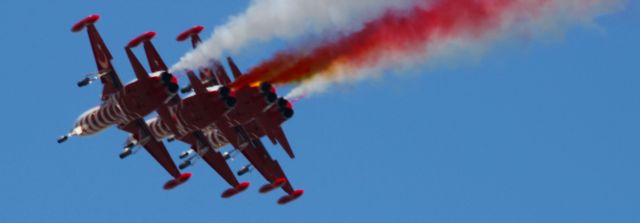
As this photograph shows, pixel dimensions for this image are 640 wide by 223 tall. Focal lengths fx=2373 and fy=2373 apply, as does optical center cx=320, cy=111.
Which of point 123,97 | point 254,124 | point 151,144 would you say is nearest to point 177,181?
point 151,144

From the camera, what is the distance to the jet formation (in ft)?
292

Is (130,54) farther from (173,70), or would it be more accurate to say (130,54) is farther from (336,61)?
(336,61)

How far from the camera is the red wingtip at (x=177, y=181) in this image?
9494 cm

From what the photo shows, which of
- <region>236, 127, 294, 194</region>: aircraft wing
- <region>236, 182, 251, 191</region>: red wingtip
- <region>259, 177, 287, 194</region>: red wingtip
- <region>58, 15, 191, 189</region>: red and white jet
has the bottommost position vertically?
<region>58, 15, 191, 189</region>: red and white jet

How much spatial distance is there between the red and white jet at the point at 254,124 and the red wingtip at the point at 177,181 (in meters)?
2.13

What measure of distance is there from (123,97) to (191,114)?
2.82 metres

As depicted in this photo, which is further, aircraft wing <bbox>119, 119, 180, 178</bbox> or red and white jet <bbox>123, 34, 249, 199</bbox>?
aircraft wing <bbox>119, 119, 180, 178</bbox>

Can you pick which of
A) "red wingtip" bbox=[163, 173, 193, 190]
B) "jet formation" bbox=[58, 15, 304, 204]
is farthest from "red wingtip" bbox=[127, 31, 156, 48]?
"red wingtip" bbox=[163, 173, 193, 190]

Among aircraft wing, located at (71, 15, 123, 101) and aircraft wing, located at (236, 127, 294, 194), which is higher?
aircraft wing, located at (236, 127, 294, 194)

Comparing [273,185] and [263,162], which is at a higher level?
[263,162]

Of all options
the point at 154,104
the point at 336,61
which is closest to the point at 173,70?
the point at 154,104

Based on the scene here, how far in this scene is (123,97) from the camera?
294 feet

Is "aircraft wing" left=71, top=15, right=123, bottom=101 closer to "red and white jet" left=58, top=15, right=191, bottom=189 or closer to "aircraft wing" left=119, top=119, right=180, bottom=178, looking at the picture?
"red and white jet" left=58, top=15, right=191, bottom=189

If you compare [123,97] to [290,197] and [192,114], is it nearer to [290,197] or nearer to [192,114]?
[192,114]
